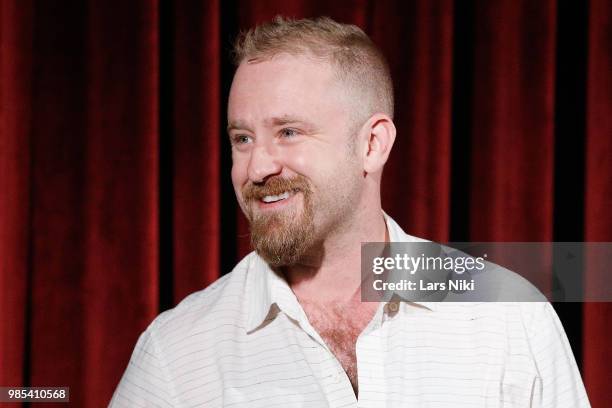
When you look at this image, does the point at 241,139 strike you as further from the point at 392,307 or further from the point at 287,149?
the point at 392,307

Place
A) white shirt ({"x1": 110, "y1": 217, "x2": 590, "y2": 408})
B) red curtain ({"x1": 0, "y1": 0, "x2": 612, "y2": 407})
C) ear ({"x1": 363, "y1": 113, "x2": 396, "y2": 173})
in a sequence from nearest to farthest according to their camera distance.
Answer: white shirt ({"x1": 110, "y1": 217, "x2": 590, "y2": 408}) → ear ({"x1": 363, "y1": 113, "x2": 396, "y2": 173}) → red curtain ({"x1": 0, "y1": 0, "x2": 612, "y2": 407})

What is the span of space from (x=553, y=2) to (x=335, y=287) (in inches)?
32.9

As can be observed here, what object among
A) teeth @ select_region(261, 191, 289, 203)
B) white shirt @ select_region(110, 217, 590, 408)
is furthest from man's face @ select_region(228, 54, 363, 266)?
white shirt @ select_region(110, 217, 590, 408)

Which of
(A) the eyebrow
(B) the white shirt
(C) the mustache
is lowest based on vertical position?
(B) the white shirt

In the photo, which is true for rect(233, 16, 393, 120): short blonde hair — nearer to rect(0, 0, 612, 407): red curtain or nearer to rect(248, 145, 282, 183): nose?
rect(248, 145, 282, 183): nose

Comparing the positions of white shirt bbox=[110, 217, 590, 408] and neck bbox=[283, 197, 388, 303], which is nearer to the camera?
white shirt bbox=[110, 217, 590, 408]

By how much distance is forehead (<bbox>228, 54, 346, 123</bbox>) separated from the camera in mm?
1158

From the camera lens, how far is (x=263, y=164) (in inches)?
45.4

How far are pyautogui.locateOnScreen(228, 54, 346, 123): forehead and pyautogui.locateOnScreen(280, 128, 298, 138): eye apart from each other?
0.09 ft

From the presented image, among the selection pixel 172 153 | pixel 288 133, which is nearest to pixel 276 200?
pixel 288 133

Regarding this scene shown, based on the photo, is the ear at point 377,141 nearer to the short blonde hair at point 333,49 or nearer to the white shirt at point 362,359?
the short blonde hair at point 333,49

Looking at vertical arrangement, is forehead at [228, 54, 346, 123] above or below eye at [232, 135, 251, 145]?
above

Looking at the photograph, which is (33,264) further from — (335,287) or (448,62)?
(448,62)

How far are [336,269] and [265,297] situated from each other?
0.14m
